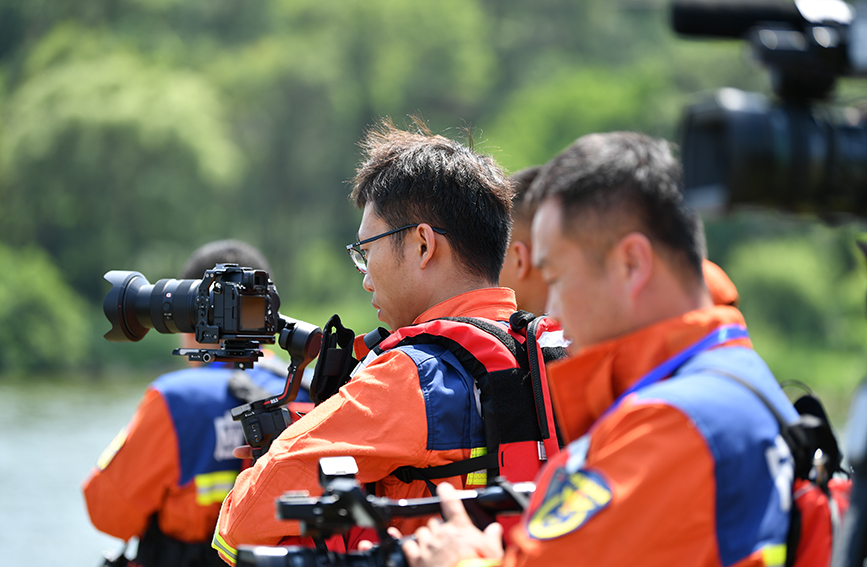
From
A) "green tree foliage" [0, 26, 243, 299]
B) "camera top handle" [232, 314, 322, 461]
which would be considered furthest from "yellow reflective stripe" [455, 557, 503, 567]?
"green tree foliage" [0, 26, 243, 299]

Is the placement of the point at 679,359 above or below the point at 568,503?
above

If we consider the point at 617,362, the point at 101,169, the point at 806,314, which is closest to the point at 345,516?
the point at 617,362

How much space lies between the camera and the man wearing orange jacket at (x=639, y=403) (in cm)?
147

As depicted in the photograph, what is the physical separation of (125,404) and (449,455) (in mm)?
16575

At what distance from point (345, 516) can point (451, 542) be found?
0.65ft

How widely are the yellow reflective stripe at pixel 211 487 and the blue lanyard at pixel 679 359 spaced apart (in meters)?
2.48

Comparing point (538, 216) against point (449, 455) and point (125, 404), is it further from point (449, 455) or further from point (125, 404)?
point (125, 404)

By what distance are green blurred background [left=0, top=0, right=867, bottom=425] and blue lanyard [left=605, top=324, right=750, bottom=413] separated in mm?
13169

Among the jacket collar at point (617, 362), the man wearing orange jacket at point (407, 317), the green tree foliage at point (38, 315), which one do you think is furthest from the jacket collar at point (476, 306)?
the green tree foliage at point (38, 315)

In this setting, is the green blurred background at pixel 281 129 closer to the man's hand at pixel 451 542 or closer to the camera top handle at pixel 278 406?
the camera top handle at pixel 278 406

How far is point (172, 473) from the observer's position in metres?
3.80

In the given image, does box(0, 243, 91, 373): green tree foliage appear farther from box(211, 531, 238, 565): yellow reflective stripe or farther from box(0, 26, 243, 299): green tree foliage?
box(211, 531, 238, 565): yellow reflective stripe

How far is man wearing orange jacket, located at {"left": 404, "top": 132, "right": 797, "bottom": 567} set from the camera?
4.83 feet

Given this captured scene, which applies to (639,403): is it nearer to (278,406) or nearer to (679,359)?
(679,359)
